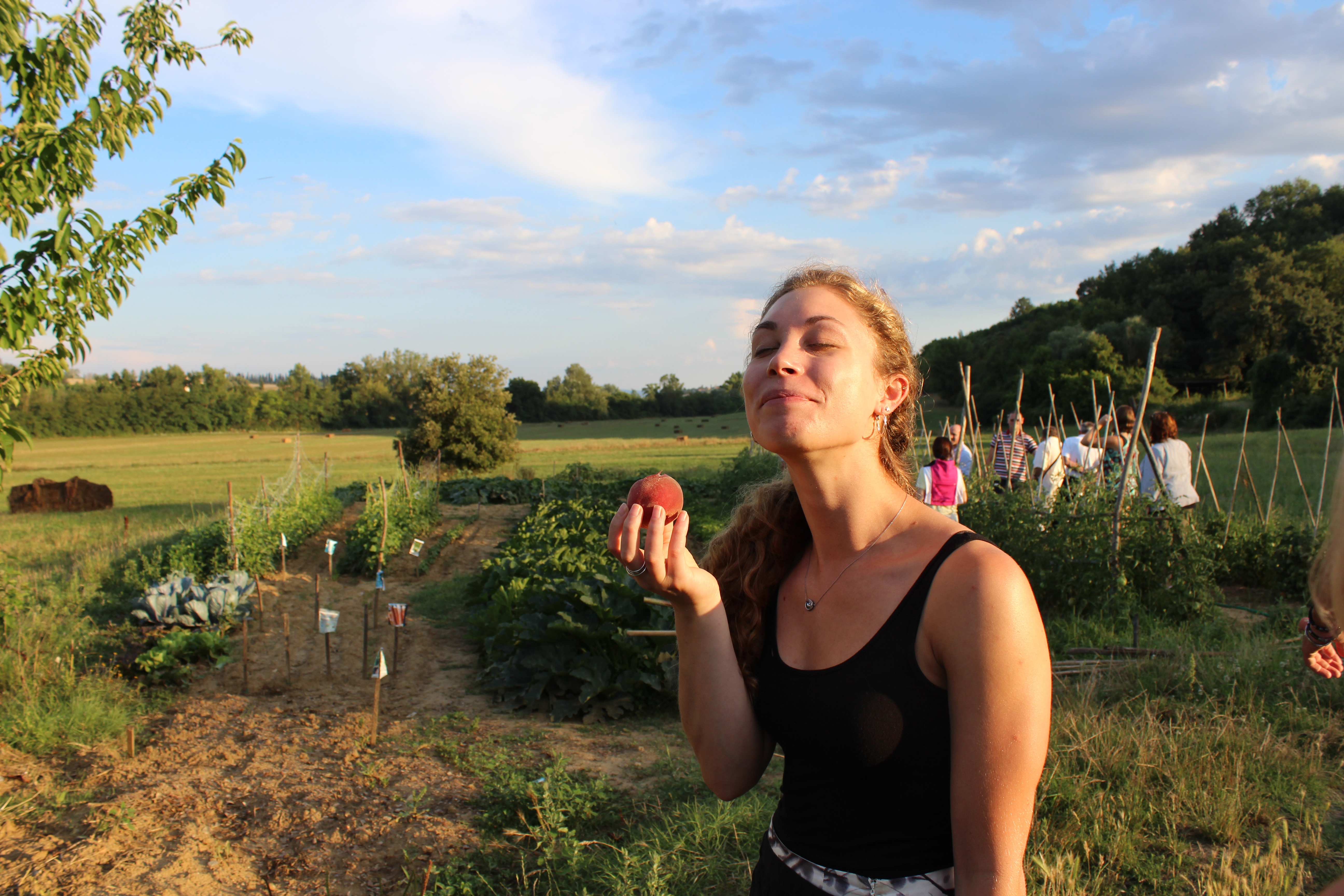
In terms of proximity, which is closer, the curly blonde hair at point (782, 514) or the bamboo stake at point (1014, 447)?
the curly blonde hair at point (782, 514)

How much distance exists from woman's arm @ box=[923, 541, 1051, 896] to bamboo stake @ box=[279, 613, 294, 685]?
5.81m

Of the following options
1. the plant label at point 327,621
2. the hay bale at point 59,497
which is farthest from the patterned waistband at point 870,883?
the hay bale at point 59,497

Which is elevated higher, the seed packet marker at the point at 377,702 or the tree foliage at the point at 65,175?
the tree foliage at the point at 65,175

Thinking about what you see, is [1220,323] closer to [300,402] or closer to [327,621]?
[327,621]

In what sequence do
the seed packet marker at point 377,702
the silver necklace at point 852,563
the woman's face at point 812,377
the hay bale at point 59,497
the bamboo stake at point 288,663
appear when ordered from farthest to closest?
the hay bale at point 59,497
the bamboo stake at point 288,663
the seed packet marker at point 377,702
the silver necklace at point 852,563
the woman's face at point 812,377

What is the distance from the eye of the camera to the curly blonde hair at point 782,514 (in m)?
1.75

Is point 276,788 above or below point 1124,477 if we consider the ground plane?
below

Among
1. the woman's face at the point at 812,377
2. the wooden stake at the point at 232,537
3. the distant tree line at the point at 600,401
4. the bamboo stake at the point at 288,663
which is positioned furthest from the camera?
the distant tree line at the point at 600,401

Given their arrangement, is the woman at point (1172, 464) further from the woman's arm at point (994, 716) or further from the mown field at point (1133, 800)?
the woman's arm at point (994, 716)

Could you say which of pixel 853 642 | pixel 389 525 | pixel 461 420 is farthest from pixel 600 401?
pixel 853 642

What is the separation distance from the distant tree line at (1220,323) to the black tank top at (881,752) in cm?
3712

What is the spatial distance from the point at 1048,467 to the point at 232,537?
9330 millimetres

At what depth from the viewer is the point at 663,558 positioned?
144cm

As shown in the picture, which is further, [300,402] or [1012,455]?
[300,402]
